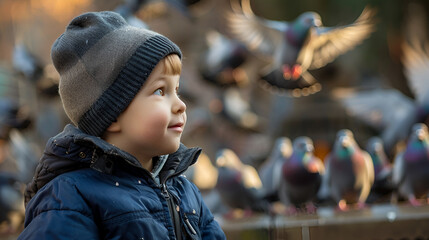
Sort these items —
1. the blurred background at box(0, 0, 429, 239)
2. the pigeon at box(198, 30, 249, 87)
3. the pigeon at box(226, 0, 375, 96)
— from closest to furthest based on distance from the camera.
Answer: the pigeon at box(226, 0, 375, 96) → the pigeon at box(198, 30, 249, 87) → the blurred background at box(0, 0, 429, 239)

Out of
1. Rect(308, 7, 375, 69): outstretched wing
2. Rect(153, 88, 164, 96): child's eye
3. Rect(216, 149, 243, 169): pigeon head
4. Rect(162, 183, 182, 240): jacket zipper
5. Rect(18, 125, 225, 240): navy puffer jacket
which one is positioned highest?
Rect(153, 88, 164, 96): child's eye

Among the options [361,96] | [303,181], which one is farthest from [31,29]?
[303,181]

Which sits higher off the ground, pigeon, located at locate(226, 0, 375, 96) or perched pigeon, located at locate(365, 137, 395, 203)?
pigeon, located at locate(226, 0, 375, 96)

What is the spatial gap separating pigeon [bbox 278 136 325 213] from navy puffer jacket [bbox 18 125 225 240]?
7.82 feet

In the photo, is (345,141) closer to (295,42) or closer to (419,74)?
(295,42)

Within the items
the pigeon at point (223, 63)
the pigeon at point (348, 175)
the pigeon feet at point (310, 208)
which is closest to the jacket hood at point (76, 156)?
the pigeon feet at point (310, 208)

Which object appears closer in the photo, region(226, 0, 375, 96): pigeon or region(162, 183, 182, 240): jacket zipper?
region(162, 183, 182, 240): jacket zipper

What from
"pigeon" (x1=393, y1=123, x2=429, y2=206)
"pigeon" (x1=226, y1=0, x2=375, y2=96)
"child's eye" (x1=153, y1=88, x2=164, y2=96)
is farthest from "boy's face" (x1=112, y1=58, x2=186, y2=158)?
"pigeon" (x1=226, y1=0, x2=375, y2=96)

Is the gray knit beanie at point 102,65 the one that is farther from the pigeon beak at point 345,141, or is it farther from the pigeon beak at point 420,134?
the pigeon beak at point 420,134

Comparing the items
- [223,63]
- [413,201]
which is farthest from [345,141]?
[223,63]

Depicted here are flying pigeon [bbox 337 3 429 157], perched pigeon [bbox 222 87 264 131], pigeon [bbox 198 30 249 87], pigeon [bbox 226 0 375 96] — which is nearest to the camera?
pigeon [bbox 226 0 375 96]

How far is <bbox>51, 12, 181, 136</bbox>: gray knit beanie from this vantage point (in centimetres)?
111

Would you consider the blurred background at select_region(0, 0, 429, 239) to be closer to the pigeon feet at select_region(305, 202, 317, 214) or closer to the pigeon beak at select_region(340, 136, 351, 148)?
the pigeon beak at select_region(340, 136, 351, 148)

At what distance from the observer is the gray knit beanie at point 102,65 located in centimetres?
111
